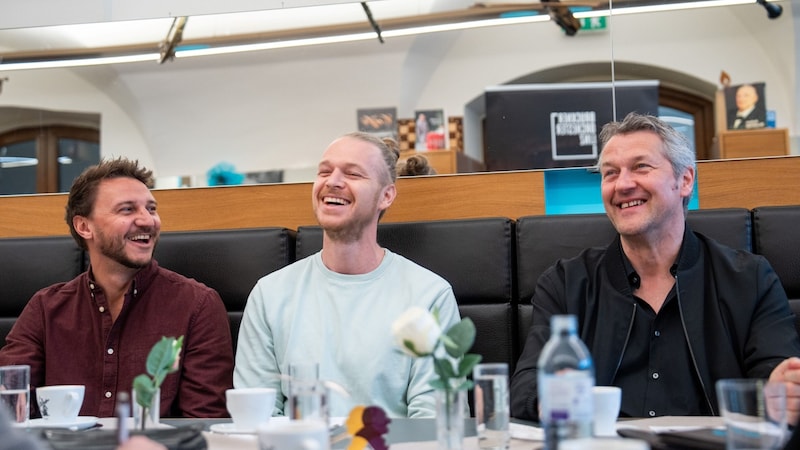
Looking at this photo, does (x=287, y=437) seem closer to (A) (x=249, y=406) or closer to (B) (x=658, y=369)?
(A) (x=249, y=406)

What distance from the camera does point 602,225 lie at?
2146 mm

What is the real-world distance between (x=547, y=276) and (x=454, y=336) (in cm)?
99

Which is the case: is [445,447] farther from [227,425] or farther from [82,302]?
[82,302]

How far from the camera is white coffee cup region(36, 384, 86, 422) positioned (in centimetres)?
141

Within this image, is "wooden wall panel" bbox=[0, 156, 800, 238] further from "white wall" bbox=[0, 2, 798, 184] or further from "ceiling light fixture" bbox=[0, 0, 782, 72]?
"white wall" bbox=[0, 2, 798, 184]

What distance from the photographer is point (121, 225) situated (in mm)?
2273

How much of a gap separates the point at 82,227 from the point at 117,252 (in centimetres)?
18

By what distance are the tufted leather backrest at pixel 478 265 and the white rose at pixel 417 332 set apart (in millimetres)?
1194

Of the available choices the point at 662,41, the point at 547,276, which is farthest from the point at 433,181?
the point at 662,41

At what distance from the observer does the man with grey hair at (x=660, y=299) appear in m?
1.79

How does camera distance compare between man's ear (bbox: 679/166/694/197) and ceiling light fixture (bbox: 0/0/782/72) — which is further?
ceiling light fixture (bbox: 0/0/782/72)

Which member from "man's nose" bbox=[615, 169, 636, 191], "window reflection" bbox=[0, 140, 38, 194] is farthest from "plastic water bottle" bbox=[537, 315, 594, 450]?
"window reflection" bbox=[0, 140, 38, 194]

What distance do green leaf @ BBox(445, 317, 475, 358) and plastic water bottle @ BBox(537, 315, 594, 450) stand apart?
0.11 m

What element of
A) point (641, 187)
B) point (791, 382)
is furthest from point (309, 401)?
point (641, 187)
